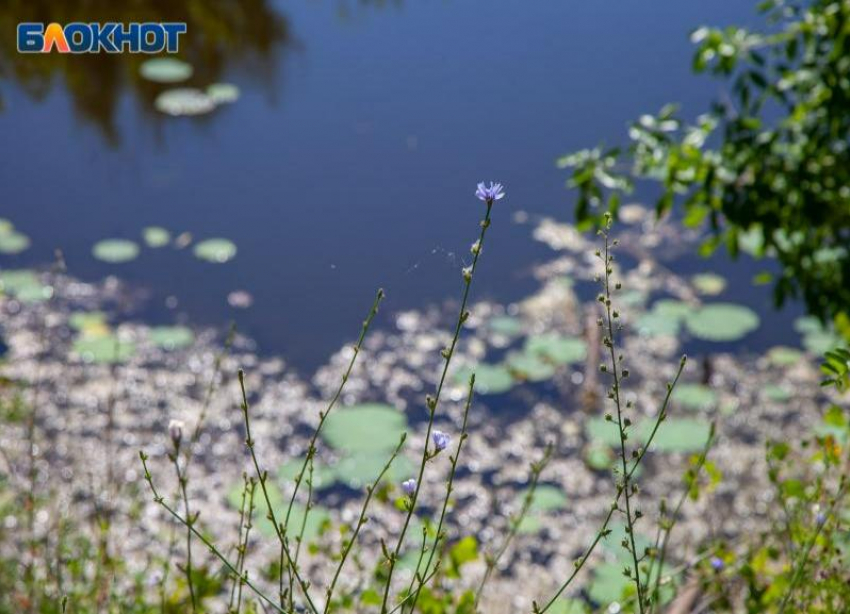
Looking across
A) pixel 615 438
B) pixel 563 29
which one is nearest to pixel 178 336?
pixel 615 438

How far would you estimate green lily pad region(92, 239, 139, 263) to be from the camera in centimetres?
435

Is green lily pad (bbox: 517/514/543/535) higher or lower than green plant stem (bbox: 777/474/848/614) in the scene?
higher

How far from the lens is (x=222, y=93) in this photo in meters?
5.62

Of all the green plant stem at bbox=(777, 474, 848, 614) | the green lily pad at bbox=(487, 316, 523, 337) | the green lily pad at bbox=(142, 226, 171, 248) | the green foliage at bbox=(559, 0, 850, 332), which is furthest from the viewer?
the green lily pad at bbox=(142, 226, 171, 248)

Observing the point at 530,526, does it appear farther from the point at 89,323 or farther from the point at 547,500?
the point at 89,323

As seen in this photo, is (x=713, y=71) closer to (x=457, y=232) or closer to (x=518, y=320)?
(x=518, y=320)

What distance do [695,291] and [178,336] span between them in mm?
2234

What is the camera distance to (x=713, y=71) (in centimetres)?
210

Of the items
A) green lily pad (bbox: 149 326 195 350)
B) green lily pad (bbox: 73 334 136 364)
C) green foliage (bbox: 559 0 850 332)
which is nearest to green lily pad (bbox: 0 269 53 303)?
green lily pad (bbox: 73 334 136 364)

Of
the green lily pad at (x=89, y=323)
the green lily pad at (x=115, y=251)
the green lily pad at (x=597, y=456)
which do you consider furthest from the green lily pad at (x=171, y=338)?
the green lily pad at (x=597, y=456)

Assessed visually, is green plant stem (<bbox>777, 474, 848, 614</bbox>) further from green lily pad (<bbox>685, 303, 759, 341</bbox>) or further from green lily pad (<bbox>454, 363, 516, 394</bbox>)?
green lily pad (<bbox>685, 303, 759, 341</bbox>)

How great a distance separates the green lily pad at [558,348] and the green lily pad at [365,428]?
66cm

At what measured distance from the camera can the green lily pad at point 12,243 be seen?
14.2ft

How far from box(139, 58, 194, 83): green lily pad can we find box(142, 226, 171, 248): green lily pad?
1506 millimetres
